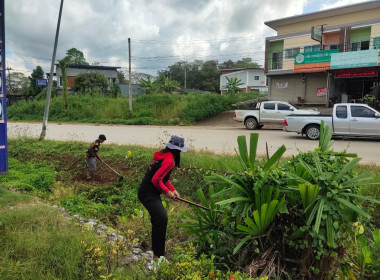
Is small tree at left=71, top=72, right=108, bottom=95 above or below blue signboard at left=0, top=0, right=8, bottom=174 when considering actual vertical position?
above

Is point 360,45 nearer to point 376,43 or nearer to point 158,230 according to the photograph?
point 376,43

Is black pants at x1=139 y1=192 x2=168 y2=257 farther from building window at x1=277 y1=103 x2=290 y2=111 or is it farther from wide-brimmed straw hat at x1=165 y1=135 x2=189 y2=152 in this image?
building window at x1=277 y1=103 x2=290 y2=111

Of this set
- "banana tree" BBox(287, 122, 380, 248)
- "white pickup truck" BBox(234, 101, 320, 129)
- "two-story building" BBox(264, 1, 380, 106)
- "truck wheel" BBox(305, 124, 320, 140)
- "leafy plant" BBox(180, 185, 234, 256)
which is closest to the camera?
"banana tree" BBox(287, 122, 380, 248)

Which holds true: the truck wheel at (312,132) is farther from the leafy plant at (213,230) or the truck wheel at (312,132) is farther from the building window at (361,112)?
the leafy plant at (213,230)

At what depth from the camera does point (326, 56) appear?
22641 mm

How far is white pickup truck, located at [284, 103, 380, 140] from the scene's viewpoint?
1177cm

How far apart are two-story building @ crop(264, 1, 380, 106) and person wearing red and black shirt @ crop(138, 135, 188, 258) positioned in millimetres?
21573

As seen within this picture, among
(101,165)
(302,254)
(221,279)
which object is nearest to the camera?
(221,279)

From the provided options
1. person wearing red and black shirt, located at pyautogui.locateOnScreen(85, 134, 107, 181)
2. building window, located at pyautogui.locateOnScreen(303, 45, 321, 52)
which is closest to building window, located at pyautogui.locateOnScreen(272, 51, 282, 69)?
building window, located at pyautogui.locateOnScreen(303, 45, 321, 52)

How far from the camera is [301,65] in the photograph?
79.4 ft

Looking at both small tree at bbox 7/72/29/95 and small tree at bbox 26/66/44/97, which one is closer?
small tree at bbox 26/66/44/97

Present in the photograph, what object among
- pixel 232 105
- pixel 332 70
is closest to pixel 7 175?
pixel 232 105

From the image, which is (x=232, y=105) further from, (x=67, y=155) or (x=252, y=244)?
(x=252, y=244)

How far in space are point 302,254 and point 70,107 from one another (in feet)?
94.1
